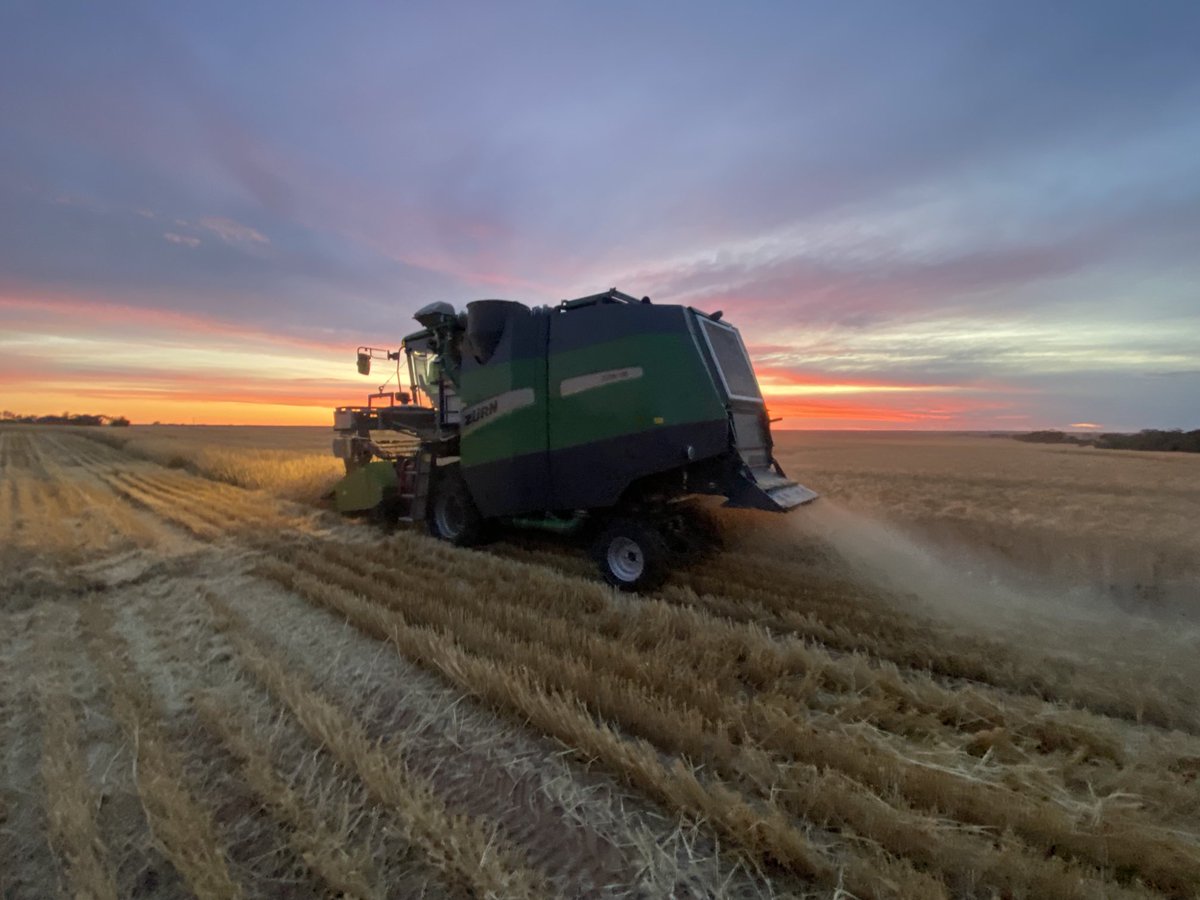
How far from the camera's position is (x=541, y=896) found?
2.07m

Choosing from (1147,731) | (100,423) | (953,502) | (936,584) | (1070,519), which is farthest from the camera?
(100,423)

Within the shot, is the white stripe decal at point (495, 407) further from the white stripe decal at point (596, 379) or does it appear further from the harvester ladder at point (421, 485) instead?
the harvester ladder at point (421, 485)

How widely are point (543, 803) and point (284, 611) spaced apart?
3.49 metres

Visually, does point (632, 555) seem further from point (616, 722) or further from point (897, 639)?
point (616, 722)

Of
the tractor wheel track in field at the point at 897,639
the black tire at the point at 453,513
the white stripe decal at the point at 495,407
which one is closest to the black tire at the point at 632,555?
the tractor wheel track in field at the point at 897,639

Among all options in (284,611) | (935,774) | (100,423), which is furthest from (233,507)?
(100,423)

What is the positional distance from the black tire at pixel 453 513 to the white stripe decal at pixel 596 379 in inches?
87.2

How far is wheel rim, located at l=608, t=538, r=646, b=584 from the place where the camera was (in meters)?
5.98

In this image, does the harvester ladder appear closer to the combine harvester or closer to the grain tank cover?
the combine harvester

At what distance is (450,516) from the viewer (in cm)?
838

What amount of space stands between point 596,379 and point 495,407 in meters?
1.54

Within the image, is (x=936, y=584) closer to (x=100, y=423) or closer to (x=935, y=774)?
(x=935, y=774)

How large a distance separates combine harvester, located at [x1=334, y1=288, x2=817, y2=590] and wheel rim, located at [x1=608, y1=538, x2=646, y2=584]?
0.04 ft

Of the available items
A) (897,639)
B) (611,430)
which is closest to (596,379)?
(611,430)
